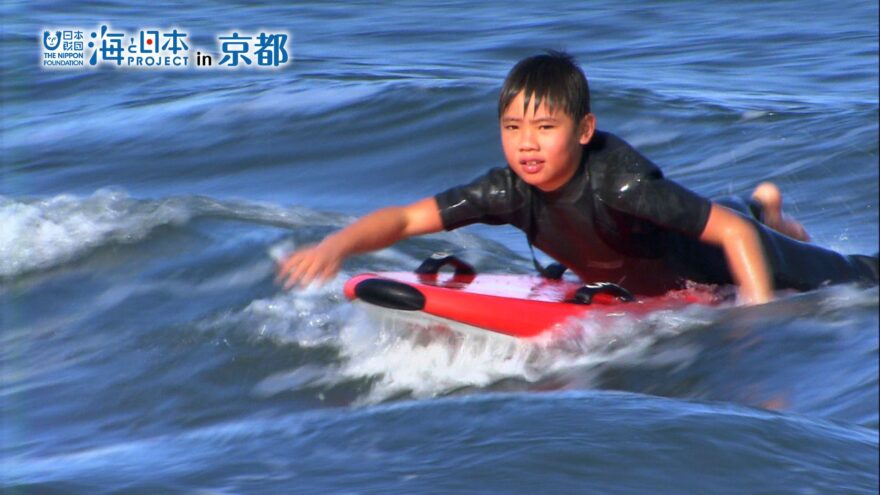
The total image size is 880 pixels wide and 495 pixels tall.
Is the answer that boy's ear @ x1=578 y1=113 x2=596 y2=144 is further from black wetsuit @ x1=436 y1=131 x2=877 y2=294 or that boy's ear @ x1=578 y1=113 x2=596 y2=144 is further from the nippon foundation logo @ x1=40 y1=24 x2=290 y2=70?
the nippon foundation logo @ x1=40 y1=24 x2=290 y2=70

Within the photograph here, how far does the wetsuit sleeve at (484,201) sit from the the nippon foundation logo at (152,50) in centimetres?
627

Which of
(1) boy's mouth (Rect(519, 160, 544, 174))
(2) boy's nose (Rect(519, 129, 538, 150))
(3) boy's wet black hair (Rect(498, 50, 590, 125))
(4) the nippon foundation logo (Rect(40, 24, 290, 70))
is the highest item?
(3) boy's wet black hair (Rect(498, 50, 590, 125))

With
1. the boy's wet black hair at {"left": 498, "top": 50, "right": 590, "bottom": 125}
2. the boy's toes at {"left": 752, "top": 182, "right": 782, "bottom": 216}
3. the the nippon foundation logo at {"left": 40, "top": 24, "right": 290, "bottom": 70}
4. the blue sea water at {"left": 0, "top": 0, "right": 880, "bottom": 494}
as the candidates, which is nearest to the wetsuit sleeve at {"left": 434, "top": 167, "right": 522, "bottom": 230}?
the boy's wet black hair at {"left": 498, "top": 50, "right": 590, "bottom": 125}

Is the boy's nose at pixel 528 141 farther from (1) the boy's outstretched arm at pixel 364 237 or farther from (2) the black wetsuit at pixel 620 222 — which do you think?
(1) the boy's outstretched arm at pixel 364 237

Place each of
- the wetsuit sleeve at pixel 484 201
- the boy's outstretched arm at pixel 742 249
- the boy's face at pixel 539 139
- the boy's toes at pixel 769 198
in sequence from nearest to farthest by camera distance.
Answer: the boy's face at pixel 539 139
the boy's outstretched arm at pixel 742 249
the wetsuit sleeve at pixel 484 201
the boy's toes at pixel 769 198

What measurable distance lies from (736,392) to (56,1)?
9830 millimetres

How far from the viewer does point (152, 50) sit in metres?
11.2

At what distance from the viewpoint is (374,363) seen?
480 centimetres

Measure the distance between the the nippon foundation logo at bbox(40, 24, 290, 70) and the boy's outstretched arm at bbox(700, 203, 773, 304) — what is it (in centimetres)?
670

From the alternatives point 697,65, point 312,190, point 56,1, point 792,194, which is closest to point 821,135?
point 792,194

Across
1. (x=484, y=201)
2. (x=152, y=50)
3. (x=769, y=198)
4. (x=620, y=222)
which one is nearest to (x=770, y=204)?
(x=769, y=198)

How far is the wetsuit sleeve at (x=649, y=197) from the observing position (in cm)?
452

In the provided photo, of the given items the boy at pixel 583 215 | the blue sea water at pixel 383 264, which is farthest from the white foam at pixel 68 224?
the boy at pixel 583 215

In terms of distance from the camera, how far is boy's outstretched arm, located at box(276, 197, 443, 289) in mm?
4309
